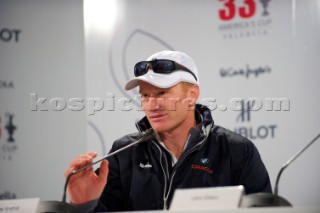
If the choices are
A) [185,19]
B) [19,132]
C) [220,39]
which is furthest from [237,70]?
[19,132]

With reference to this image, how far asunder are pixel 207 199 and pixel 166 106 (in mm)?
A: 898

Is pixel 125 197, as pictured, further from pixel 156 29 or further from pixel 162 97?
pixel 156 29

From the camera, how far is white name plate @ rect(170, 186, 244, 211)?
1.49 m

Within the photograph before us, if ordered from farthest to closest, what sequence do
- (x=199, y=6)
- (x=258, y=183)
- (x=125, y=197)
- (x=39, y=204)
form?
(x=199, y=6), (x=125, y=197), (x=258, y=183), (x=39, y=204)

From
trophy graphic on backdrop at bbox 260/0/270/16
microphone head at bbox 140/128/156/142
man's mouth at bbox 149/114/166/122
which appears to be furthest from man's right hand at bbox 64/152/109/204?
trophy graphic on backdrop at bbox 260/0/270/16

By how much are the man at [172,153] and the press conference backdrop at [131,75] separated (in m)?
0.96

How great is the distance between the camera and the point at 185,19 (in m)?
3.55

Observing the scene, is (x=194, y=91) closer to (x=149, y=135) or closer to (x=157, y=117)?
(x=157, y=117)

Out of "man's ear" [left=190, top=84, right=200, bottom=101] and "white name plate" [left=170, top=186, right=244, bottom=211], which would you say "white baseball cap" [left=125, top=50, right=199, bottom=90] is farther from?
"white name plate" [left=170, top=186, right=244, bottom=211]

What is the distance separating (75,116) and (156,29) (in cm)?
94

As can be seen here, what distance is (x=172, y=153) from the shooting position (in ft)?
7.79

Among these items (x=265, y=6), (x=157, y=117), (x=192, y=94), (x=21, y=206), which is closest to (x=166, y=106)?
(x=157, y=117)

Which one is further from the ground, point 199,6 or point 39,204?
point 199,6

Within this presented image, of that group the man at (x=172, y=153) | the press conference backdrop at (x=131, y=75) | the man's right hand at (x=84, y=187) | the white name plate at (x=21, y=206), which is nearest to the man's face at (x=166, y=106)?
the man at (x=172, y=153)
